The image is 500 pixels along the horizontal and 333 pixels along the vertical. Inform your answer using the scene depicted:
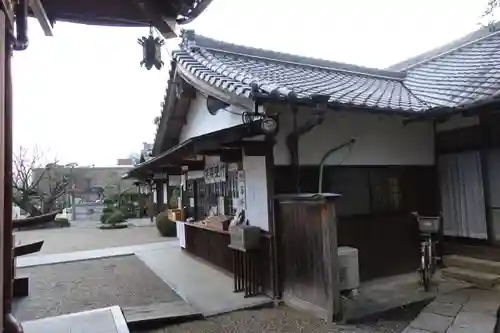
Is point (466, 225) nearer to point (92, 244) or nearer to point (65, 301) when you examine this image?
point (65, 301)

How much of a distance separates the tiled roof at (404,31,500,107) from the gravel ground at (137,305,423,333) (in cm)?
360

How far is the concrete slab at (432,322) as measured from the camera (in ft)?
14.2

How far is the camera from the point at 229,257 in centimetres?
740

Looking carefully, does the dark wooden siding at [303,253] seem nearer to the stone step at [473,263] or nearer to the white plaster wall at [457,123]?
the stone step at [473,263]

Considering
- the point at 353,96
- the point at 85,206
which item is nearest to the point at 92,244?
the point at 353,96

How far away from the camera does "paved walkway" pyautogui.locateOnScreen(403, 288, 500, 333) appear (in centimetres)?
430

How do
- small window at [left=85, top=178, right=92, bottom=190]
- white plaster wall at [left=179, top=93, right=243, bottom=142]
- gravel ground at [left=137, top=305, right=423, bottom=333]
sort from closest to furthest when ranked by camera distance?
gravel ground at [left=137, top=305, right=423, bottom=333]
white plaster wall at [left=179, top=93, right=243, bottom=142]
small window at [left=85, top=178, right=92, bottom=190]

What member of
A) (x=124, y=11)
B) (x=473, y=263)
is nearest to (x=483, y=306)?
(x=473, y=263)

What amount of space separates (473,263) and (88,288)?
704cm

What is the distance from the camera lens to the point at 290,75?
25.3 feet

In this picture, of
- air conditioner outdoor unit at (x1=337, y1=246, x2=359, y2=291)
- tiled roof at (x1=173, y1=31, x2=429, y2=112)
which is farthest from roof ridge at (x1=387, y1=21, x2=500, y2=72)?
air conditioner outdoor unit at (x1=337, y1=246, x2=359, y2=291)

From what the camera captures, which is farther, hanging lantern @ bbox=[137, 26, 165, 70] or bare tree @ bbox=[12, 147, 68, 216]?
bare tree @ bbox=[12, 147, 68, 216]

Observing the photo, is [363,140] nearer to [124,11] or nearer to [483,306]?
[483,306]

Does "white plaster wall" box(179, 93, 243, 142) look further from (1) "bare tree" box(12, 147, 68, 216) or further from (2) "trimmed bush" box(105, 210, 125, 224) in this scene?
(1) "bare tree" box(12, 147, 68, 216)
